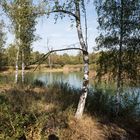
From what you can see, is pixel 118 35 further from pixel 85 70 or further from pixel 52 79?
pixel 52 79

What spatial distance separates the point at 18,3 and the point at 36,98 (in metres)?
5.36

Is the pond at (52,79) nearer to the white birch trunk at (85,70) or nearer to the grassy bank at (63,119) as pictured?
the grassy bank at (63,119)

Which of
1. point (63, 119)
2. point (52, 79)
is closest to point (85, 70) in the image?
point (63, 119)

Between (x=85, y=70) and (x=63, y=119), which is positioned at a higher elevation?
(x=85, y=70)

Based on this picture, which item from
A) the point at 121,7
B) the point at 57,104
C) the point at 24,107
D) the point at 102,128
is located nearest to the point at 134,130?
the point at 102,128

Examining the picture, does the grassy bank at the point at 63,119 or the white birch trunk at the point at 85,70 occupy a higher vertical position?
the white birch trunk at the point at 85,70

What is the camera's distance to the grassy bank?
8.21 metres

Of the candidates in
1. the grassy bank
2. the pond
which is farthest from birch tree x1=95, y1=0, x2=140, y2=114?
the pond

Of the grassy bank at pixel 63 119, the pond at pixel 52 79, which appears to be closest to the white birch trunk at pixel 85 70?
the grassy bank at pixel 63 119

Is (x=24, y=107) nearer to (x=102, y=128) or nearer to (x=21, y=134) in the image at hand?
(x=102, y=128)

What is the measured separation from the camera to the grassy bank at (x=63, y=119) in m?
8.21

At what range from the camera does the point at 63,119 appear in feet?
37.9

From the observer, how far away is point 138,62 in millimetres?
13875

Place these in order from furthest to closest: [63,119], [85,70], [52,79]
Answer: [52,79]
[85,70]
[63,119]
